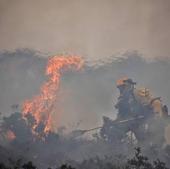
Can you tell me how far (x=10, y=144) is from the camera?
13600 centimetres

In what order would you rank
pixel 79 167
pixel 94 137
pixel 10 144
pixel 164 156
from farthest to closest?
1. pixel 94 137
2. pixel 10 144
3. pixel 164 156
4. pixel 79 167

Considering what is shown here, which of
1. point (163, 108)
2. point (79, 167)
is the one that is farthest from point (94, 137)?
point (79, 167)

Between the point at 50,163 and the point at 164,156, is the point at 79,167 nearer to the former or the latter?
the point at 50,163

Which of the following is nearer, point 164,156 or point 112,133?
point 164,156

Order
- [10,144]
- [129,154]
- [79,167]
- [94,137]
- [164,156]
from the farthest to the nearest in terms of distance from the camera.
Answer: [94,137], [10,144], [129,154], [164,156], [79,167]

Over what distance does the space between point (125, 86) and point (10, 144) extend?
53971 millimetres

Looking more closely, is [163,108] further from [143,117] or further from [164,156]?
[164,156]

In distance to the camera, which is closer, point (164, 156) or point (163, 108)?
point (164, 156)

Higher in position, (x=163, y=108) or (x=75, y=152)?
(x=163, y=108)

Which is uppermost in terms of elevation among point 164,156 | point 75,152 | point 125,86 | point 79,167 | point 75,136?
point 125,86

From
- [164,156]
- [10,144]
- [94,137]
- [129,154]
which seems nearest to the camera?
[164,156]

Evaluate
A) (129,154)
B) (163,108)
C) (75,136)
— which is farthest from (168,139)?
(75,136)

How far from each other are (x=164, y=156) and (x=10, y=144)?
61780 mm

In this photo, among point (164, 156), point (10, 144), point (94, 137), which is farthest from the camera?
point (94, 137)
